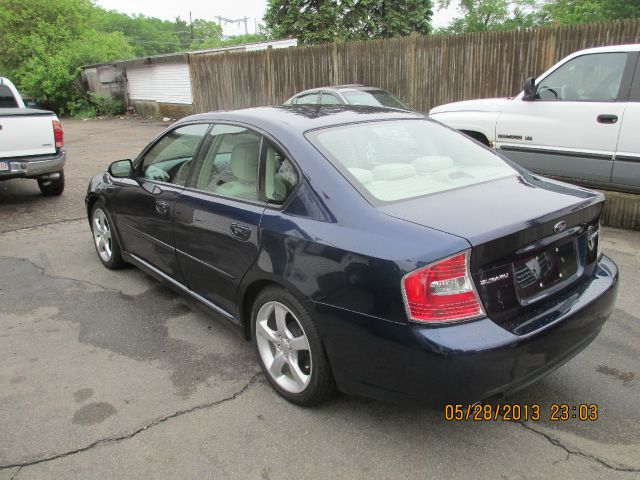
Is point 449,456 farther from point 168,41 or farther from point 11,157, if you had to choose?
point 168,41

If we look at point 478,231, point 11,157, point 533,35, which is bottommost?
point 11,157

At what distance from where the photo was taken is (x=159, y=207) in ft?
12.7

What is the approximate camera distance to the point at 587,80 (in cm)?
596

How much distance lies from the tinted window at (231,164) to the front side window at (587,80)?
4405 millimetres

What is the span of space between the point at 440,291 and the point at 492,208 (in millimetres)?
584

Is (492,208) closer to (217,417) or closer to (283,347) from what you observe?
(283,347)

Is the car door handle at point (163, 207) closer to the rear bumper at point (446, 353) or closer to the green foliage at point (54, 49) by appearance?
the rear bumper at point (446, 353)

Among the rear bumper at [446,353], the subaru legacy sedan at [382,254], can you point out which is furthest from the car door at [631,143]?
the rear bumper at [446,353]

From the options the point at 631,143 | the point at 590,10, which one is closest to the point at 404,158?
the point at 631,143

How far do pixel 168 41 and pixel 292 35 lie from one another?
257ft

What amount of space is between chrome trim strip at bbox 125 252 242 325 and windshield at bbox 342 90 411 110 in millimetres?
6185

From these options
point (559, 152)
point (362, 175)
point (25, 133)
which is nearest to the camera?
point (362, 175)

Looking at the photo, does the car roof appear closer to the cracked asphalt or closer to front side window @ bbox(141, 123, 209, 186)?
front side window @ bbox(141, 123, 209, 186)

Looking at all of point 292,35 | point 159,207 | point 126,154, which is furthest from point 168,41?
point 159,207
